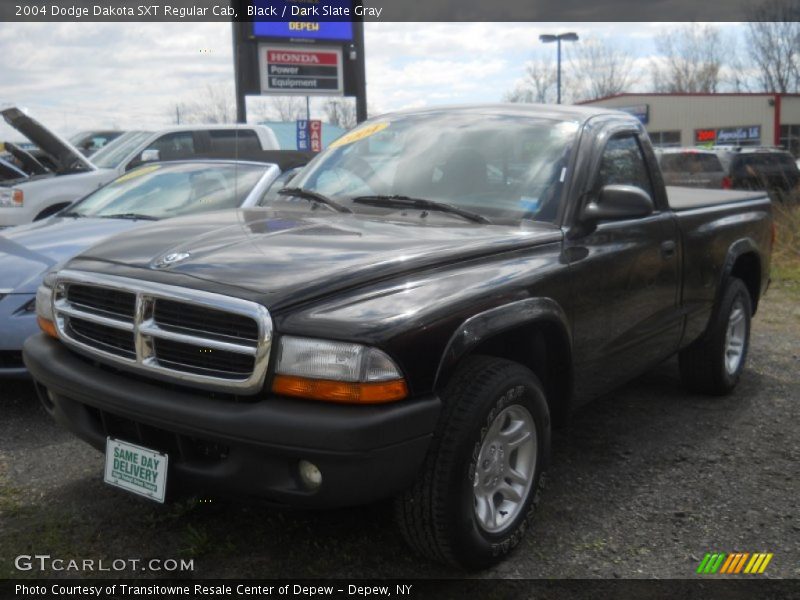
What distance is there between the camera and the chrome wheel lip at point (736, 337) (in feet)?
17.9

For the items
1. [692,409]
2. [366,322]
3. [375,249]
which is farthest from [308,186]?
[692,409]

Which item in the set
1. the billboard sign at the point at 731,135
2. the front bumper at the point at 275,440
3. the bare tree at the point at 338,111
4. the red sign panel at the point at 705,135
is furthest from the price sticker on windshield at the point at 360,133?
the red sign panel at the point at 705,135

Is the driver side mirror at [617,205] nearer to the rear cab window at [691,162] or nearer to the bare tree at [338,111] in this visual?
the rear cab window at [691,162]

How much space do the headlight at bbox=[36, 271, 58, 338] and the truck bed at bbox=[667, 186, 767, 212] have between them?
3156mm

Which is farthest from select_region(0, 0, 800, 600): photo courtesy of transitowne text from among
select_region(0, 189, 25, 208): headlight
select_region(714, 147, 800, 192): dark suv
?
select_region(714, 147, 800, 192): dark suv

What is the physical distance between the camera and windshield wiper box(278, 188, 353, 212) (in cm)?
390

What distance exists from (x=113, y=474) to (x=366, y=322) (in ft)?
3.72

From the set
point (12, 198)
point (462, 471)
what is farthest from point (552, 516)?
point (12, 198)

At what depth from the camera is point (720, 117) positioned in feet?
149

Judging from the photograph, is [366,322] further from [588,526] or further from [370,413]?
[588,526]

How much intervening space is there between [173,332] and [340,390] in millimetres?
618

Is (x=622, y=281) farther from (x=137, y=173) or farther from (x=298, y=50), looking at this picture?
(x=298, y=50)

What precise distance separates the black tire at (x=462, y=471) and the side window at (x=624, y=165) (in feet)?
4.42

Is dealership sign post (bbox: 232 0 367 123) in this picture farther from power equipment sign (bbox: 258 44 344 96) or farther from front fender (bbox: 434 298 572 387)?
front fender (bbox: 434 298 572 387)
